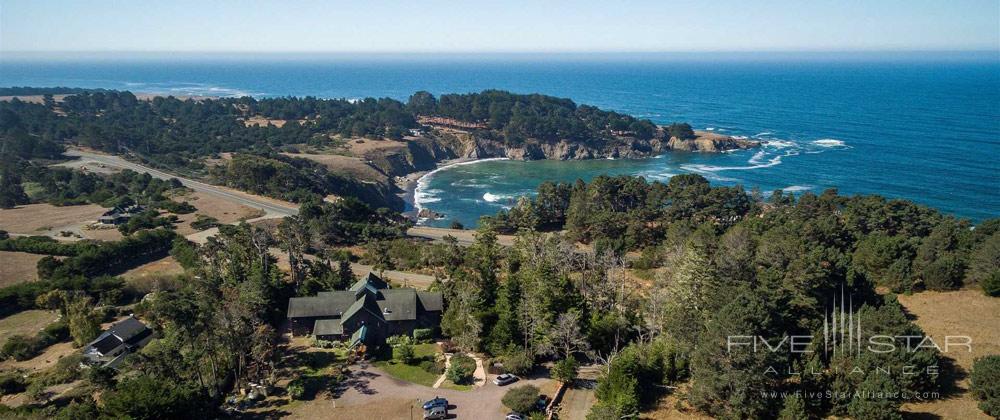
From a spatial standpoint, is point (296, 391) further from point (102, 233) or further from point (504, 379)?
point (102, 233)

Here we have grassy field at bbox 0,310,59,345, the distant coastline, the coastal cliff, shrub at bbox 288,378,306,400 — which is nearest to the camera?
shrub at bbox 288,378,306,400

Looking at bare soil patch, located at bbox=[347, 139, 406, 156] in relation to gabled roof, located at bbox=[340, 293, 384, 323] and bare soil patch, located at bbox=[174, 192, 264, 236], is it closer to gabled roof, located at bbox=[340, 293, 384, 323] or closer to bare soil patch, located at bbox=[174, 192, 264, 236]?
bare soil patch, located at bbox=[174, 192, 264, 236]

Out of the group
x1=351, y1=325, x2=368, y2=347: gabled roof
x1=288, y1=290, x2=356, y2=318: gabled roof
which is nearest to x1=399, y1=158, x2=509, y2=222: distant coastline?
x1=288, y1=290, x2=356, y2=318: gabled roof

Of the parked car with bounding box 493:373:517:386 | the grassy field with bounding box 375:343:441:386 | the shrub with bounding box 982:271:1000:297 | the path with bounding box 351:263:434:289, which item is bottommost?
the path with bounding box 351:263:434:289

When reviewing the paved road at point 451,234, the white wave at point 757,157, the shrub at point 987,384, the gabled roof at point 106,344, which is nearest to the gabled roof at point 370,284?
the gabled roof at point 106,344

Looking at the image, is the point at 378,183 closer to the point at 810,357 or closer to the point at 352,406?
the point at 352,406

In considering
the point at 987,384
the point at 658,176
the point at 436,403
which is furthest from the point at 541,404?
the point at 658,176

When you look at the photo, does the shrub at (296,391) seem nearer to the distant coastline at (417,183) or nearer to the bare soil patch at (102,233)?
the bare soil patch at (102,233)

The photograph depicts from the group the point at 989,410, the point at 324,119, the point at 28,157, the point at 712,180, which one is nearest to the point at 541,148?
the point at 712,180
